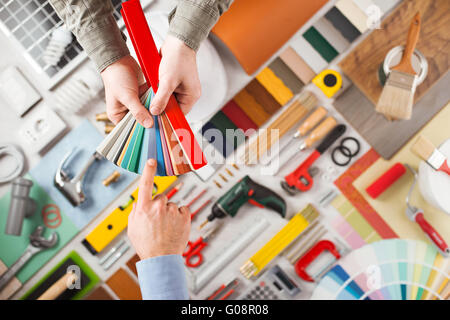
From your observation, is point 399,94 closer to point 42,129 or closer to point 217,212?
point 217,212

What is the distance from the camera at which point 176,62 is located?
726mm

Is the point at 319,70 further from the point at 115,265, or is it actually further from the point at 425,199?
the point at 115,265

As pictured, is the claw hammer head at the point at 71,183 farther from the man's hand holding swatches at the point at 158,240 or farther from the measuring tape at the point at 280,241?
the measuring tape at the point at 280,241

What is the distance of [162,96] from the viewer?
2.35ft

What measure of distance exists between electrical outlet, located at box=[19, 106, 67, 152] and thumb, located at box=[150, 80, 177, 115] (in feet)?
1.61

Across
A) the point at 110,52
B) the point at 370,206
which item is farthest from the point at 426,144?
the point at 110,52

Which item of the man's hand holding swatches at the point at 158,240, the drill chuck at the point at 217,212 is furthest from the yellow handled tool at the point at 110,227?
the man's hand holding swatches at the point at 158,240

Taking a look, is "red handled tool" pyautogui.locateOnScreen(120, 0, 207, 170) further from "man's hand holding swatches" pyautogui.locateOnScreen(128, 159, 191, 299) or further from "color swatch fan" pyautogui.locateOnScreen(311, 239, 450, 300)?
"color swatch fan" pyautogui.locateOnScreen(311, 239, 450, 300)

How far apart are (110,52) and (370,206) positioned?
83 cm

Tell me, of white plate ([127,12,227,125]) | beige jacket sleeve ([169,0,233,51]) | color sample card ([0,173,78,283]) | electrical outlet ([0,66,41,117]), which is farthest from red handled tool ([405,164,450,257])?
electrical outlet ([0,66,41,117])

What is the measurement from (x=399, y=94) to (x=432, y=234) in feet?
1.35

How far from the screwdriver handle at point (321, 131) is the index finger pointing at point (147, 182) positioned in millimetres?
484

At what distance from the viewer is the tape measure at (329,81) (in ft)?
3.47
